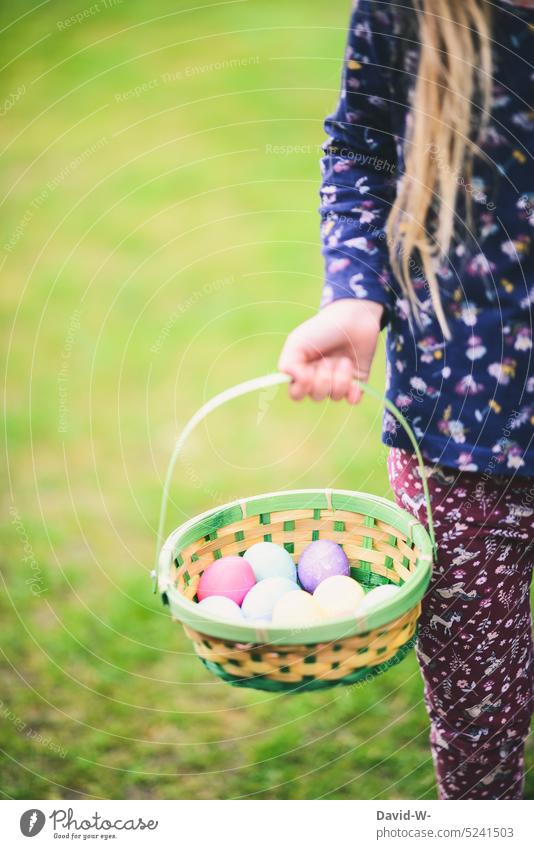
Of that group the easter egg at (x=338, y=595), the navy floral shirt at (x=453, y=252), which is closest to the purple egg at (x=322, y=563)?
the easter egg at (x=338, y=595)

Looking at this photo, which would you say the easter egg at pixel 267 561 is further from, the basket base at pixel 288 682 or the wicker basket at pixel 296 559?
the basket base at pixel 288 682

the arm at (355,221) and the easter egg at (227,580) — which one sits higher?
the arm at (355,221)

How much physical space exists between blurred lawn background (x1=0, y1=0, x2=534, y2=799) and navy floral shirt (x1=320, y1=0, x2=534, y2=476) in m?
0.19

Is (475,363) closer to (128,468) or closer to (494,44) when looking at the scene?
(494,44)

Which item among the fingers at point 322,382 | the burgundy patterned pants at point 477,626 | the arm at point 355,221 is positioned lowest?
the burgundy patterned pants at point 477,626

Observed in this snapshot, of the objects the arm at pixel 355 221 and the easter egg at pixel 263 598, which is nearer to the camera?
the arm at pixel 355 221

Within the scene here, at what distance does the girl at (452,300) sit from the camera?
32.6 inches

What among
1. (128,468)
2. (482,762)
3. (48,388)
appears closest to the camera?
(482,762)

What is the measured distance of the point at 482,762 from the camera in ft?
3.34

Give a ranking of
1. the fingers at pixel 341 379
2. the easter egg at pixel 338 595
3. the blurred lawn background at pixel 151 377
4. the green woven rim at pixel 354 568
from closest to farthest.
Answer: the green woven rim at pixel 354 568, the fingers at pixel 341 379, the easter egg at pixel 338 595, the blurred lawn background at pixel 151 377

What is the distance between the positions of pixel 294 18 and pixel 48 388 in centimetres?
243

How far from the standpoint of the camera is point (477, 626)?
97 cm

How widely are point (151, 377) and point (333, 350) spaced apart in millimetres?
1497
